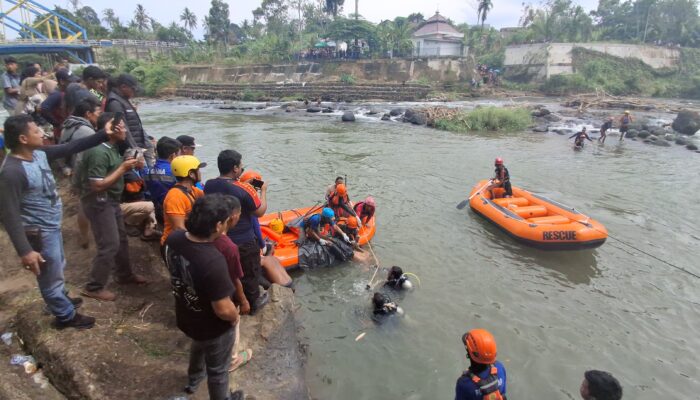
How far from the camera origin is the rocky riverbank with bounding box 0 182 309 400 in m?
3.09

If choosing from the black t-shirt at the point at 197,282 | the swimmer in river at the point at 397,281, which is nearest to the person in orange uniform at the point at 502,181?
the swimmer in river at the point at 397,281

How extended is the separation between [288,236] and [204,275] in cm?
523

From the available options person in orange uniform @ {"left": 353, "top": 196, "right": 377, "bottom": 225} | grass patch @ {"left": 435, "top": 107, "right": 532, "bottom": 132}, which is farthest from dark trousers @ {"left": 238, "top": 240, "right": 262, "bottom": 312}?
grass patch @ {"left": 435, "top": 107, "right": 532, "bottom": 132}

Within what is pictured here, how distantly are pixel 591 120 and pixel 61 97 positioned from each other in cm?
2955

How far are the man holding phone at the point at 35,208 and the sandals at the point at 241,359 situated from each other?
4.37ft

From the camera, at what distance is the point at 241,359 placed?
12.1ft

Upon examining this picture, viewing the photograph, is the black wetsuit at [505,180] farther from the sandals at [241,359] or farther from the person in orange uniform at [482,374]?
the sandals at [241,359]

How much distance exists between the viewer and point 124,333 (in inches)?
145

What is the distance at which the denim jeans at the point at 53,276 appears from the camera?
10.2ft

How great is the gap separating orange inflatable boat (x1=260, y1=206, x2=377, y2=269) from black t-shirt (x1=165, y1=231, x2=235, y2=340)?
4143mm

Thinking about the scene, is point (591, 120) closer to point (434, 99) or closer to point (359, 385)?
point (434, 99)

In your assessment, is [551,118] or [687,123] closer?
[687,123]

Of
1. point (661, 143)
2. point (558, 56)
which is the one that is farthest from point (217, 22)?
point (661, 143)

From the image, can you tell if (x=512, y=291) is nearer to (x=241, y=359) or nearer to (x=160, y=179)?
(x=241, y=359)
